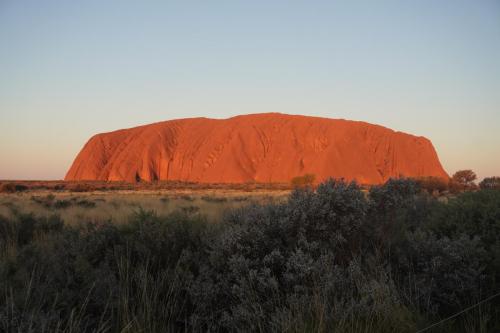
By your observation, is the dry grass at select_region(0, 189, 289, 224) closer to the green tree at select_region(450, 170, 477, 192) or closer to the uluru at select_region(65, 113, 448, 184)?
the green tree at select_region(450, 170, 477, 192)

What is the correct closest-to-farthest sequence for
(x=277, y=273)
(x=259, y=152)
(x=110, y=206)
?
(x=277, y=273) < (x=110, y=206) < (x=259, y=152)

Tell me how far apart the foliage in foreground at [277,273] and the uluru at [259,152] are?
5470 centimetres

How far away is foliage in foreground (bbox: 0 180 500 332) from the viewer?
354 cm

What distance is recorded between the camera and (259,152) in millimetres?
70312

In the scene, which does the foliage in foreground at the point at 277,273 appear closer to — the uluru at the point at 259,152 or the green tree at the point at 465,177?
the green tree at the point at 465,177

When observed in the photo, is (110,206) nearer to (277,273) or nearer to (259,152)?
(277,273)

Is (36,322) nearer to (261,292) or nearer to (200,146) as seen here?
(261,292)

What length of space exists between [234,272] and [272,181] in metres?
59.8

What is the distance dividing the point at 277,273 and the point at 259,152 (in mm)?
66196

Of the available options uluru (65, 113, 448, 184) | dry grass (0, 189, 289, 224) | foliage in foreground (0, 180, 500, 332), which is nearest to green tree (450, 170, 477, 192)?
dry grass (0, 189, 289, 224)

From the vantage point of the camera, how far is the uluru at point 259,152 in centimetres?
6481

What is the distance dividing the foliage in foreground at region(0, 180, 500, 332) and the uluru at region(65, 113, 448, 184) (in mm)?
54704

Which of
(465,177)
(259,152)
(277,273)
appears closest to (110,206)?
(277,273)

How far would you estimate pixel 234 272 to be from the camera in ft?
13.5
